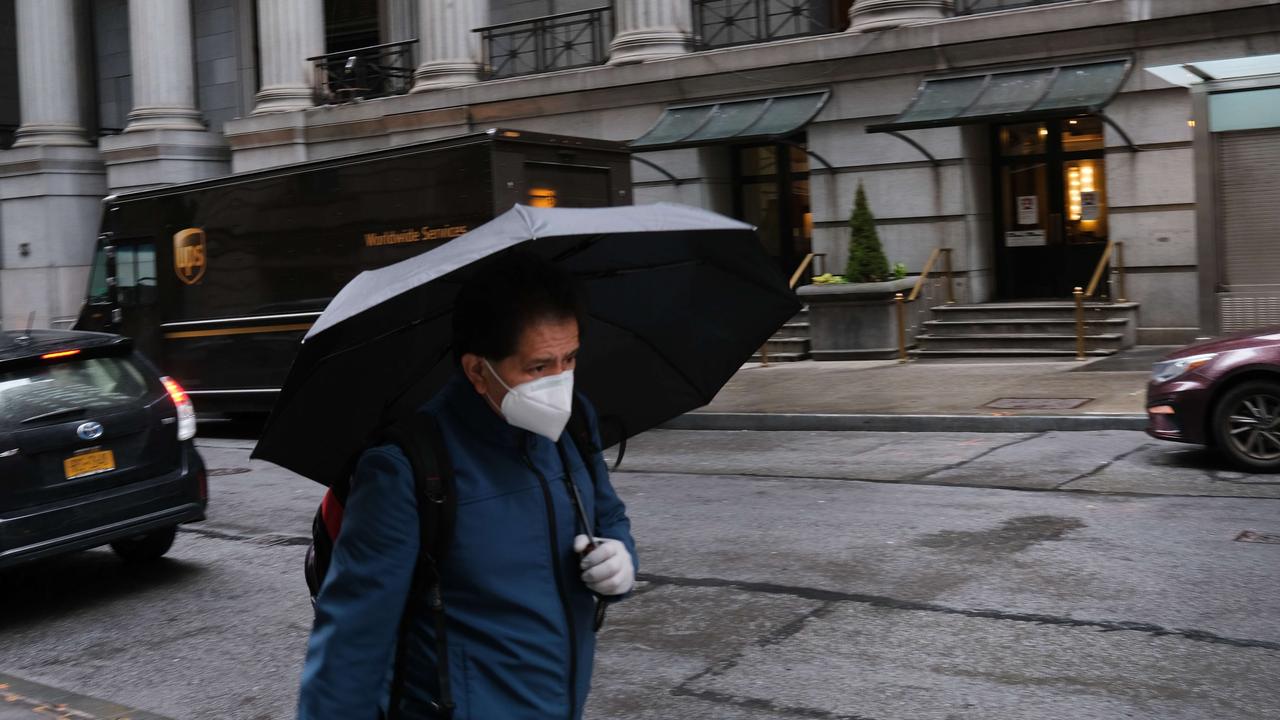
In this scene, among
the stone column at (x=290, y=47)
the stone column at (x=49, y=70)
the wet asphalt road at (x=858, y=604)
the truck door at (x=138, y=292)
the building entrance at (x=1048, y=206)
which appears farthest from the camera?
the stone column at (x=49, y=70)

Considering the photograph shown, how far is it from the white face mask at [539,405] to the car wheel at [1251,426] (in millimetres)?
8448

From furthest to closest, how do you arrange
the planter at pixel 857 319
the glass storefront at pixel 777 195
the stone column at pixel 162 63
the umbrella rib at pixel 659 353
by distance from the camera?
the stone column at pixel 162 63 < the glass storefront at pixel 777 195 < the planter at pixel 857 319 < the umbrella rib at pixel 659 353

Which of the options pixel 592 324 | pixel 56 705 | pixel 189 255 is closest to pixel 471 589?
pixel 592 324

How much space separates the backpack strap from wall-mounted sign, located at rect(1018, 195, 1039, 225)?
19223mm

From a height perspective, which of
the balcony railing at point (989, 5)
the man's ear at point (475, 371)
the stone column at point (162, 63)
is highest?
the stone column at point (162, 63)

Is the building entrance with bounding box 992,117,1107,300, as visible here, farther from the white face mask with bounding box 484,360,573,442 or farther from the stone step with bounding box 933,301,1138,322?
the white face mask with bounding box 484,360,573,442

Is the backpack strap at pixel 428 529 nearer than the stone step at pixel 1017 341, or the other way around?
the backpack strap at pixel 428 529

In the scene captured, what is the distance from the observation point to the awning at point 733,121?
20406 mm

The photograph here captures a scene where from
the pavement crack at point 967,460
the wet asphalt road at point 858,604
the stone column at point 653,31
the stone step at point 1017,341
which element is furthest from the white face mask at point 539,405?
the stone column at point 653,31

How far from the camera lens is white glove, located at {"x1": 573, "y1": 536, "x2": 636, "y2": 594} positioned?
8.21 ft

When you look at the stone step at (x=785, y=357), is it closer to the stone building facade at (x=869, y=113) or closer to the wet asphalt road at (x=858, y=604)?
the stone building facade at (x=869, y=113)

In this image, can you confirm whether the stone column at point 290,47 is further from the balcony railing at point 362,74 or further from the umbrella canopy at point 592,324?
the umbrella canopy at point 592,324

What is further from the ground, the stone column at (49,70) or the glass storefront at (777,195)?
the stone column at (49,70)

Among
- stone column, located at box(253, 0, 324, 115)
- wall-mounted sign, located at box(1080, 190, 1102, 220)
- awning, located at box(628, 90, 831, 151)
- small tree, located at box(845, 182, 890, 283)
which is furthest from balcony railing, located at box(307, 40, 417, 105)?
A: wall-mounted sign, located at box(1080, 190, 1102, 220)
